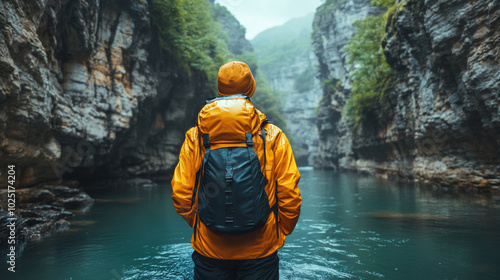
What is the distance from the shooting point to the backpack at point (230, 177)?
5.31ft

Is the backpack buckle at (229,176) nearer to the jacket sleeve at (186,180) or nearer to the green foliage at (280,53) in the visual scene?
the jacket sleeve at (186,180)

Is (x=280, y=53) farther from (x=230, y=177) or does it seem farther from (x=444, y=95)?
(x=230, y=177)

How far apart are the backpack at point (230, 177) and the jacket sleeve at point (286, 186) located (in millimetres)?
128

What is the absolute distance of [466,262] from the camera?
383 cm

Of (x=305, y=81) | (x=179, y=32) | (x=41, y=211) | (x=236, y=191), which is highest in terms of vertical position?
(x=305, y=81)

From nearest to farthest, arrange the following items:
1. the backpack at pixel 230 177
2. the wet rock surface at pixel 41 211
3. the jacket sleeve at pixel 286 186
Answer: the backpack at pixel 230 177 → the jacket sleeve at pixel 286 186 → the wet rock surface at pixel 41 211

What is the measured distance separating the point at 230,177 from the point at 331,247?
4077 millimetres

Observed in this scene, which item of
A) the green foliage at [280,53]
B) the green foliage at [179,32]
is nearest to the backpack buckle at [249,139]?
the green foliage at [179,32]

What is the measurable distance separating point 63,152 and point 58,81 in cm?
262

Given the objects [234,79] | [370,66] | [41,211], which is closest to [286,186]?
[234,79]

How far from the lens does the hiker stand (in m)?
1.63

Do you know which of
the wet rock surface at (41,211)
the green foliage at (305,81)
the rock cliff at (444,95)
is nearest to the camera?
the wet rock surface at (41,211)

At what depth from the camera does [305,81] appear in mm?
63438

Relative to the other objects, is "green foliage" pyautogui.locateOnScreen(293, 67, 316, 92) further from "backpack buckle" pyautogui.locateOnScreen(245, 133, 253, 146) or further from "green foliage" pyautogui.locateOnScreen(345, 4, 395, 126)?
"backpack buckle" pyautogui.locateOnScreen(245, 133, 253, 146)
